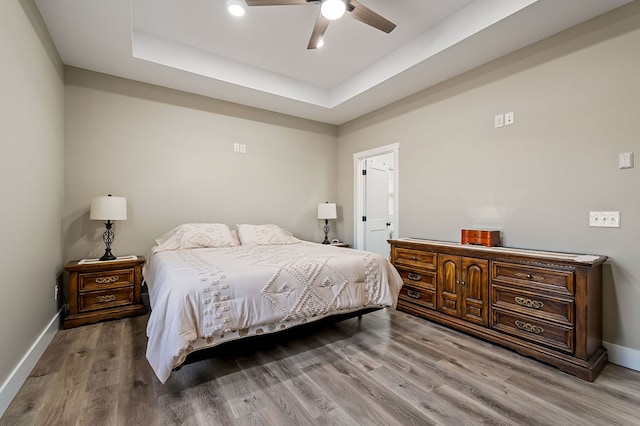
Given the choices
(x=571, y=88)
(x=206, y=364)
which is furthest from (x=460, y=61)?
(x=206, y=364)

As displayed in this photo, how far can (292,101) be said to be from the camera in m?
4.14

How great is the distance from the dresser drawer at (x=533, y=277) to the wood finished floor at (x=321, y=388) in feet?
1.91

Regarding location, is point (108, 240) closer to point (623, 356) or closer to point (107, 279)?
point (107, 279)

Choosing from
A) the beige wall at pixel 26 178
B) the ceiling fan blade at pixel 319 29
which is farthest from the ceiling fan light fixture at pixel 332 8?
the beige wall at pixel 26 178

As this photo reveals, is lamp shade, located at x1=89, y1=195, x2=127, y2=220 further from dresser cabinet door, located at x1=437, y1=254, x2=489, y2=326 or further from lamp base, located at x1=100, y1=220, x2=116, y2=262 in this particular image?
dresser cabinet door, located at x1=437, y1=254, x2=489, y2=326

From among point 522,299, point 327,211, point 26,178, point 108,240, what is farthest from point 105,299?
point 522,299

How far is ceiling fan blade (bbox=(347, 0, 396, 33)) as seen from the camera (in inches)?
84.9

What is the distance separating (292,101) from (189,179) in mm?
1761

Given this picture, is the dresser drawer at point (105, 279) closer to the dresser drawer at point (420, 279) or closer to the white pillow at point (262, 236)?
the white pillow at point (262, 236)

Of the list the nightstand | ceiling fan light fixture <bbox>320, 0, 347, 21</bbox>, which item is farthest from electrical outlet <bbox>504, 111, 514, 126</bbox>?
the nightstand

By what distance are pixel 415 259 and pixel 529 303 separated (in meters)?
1.13

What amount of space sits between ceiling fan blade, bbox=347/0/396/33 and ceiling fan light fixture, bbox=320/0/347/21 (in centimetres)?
7

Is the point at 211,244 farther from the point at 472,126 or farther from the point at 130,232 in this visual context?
the point at 472,126

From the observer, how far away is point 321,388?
6.25ft
